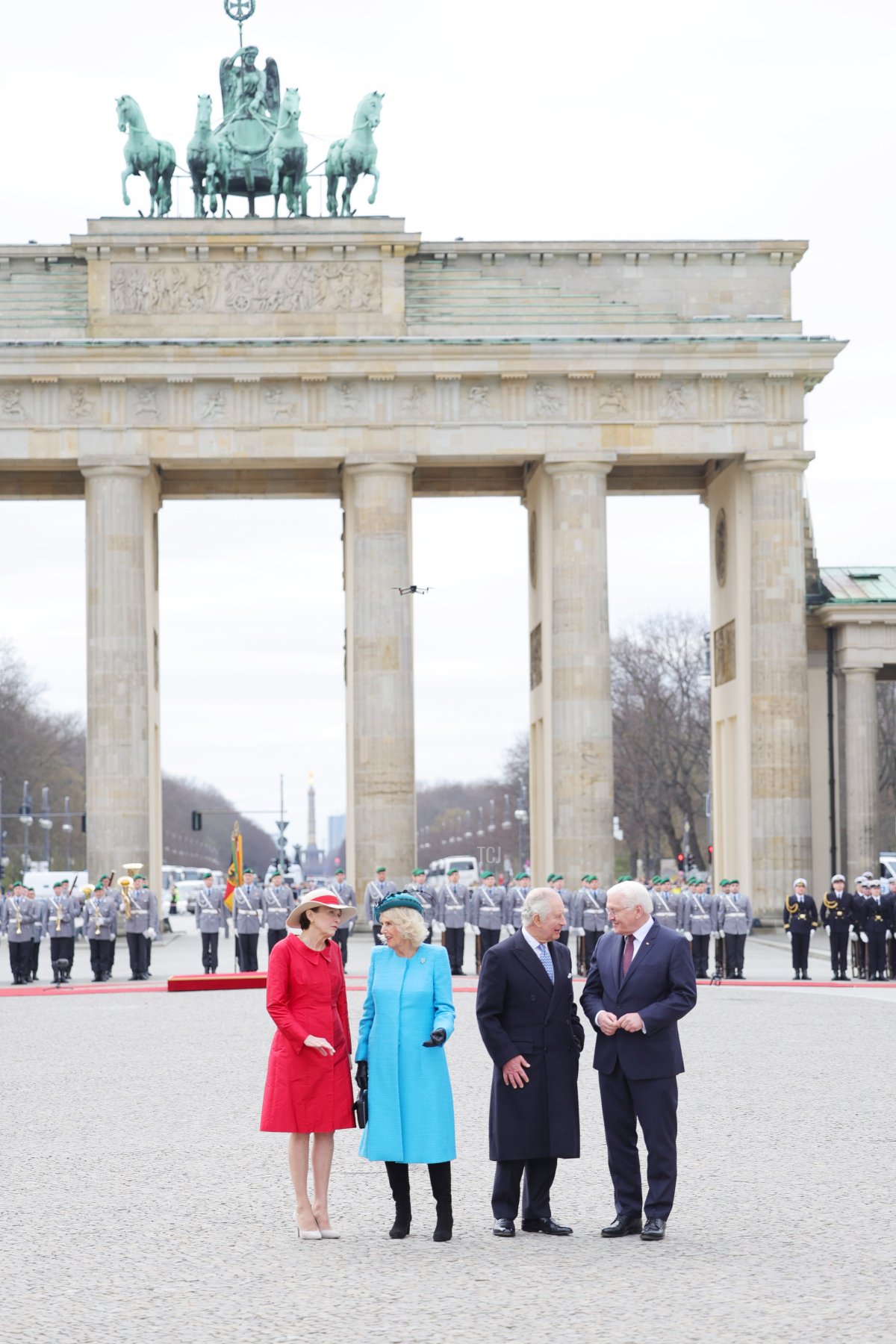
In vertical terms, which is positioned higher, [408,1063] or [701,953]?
[408,1063]

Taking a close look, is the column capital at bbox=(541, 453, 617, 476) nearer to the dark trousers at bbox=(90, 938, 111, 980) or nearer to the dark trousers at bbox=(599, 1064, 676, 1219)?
the dark trousers at bbox=(90, 938, 111, 980)

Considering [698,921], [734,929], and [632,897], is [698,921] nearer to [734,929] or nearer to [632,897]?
[734,929]

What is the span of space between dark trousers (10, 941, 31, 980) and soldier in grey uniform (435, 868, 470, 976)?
6805 millimetres

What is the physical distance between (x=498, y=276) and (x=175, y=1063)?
32.1 metres

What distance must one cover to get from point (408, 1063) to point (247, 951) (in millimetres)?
23604

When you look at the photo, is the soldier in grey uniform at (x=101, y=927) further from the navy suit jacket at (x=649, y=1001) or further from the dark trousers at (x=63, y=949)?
the navy suit jacket at (x=649, y=1001)

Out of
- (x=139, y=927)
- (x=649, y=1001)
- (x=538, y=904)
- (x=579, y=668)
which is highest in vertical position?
(x=579, y=668)

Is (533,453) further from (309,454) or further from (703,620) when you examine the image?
(703,620)

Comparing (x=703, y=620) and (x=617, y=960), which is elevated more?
(x=703, y=620)

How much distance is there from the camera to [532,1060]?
10.3 meters

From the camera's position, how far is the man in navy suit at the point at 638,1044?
10148 mm

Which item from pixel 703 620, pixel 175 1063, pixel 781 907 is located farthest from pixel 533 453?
pixel 703 620

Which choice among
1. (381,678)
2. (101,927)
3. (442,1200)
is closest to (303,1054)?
(442,1200)

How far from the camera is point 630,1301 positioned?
335 inches
